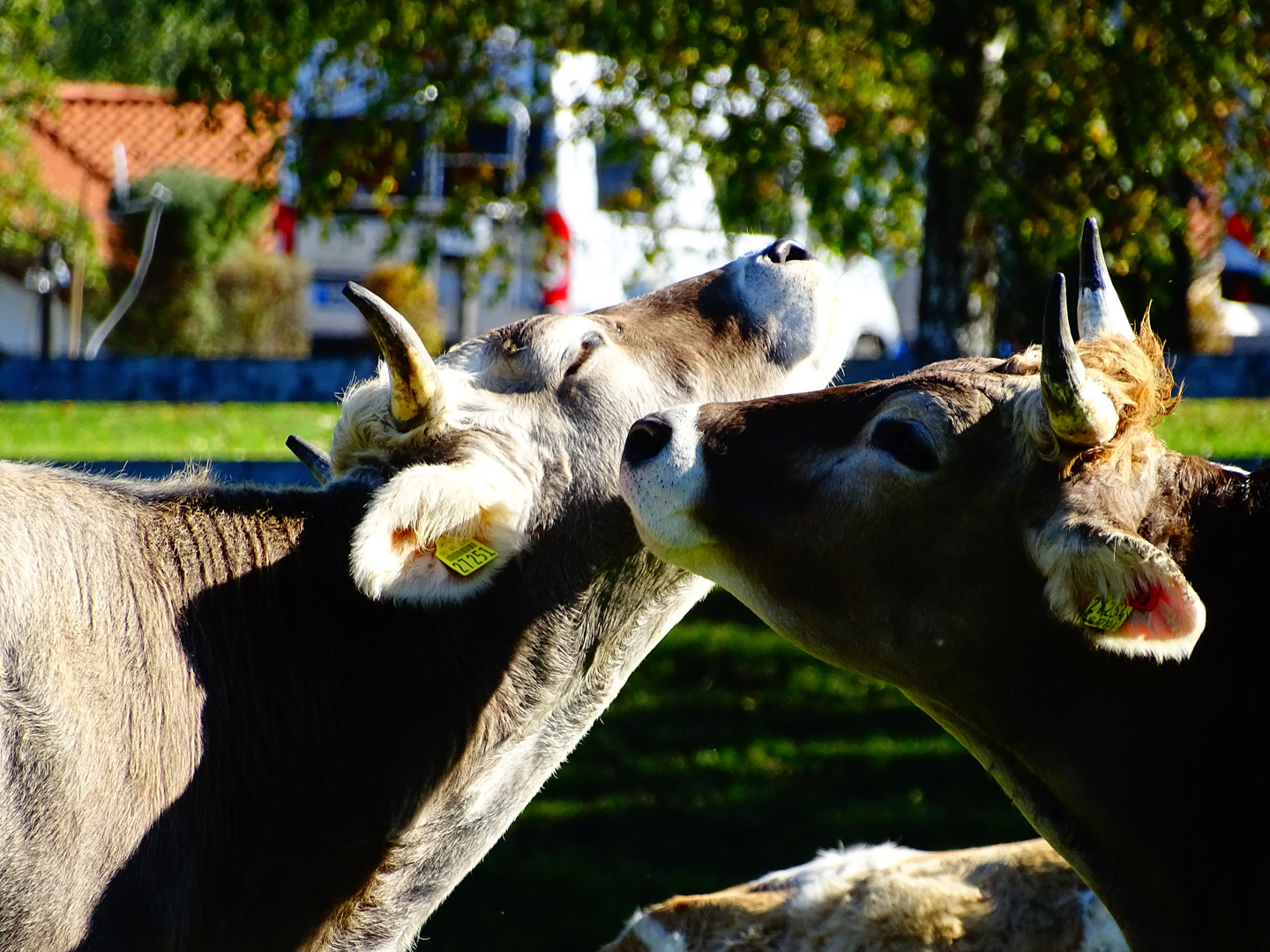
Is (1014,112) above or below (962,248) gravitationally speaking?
above

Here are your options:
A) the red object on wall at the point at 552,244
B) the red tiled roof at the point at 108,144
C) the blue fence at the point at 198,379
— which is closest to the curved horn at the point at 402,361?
the blue fence at the point at 198,379

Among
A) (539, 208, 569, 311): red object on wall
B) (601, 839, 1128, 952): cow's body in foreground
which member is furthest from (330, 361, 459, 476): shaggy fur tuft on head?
(539, 208, 569, 311): red object on wall

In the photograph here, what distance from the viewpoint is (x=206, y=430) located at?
1197 cm

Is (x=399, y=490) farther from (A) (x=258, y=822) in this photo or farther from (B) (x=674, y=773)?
(B) (x=674, y=773)

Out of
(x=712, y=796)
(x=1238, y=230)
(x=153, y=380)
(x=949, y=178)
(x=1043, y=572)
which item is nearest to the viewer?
(x=1043, y=572)

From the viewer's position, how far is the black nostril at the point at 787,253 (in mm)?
3523

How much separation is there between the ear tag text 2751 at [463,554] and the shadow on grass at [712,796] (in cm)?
202

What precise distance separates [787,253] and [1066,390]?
124cm

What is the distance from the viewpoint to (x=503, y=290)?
837cm

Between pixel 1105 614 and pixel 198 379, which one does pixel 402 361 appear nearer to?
pixel 1105 614

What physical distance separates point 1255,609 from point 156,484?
2.46 metres

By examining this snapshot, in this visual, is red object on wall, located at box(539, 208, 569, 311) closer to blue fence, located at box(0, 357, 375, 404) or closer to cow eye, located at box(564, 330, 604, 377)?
blue fence, located at box(0, 357, 375, 404)

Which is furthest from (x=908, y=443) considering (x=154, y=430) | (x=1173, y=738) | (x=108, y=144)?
(x=108, y=144)

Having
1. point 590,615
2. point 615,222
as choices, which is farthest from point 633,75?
point 590,615
